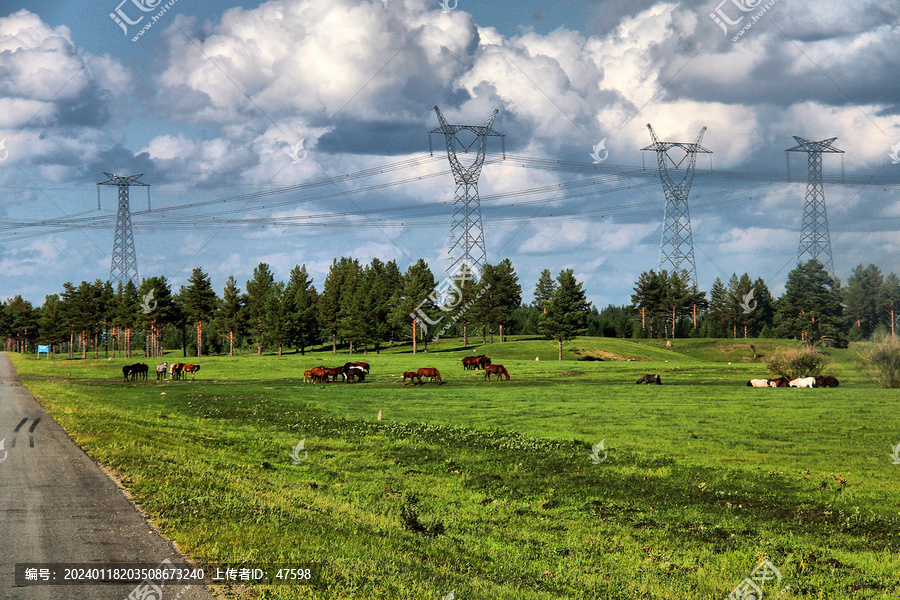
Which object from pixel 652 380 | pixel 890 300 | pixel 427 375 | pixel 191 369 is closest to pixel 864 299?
pixel 890 300

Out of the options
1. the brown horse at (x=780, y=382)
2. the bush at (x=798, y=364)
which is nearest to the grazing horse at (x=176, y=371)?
the brown horse at (x=780, y=382)

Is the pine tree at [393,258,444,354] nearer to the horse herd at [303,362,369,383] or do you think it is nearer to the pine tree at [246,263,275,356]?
the pine tree at [246,263,275,356]

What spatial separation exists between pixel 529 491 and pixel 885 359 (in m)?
46.6

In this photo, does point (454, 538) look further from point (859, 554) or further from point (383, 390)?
point (383, 390)

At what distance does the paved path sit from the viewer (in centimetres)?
1033

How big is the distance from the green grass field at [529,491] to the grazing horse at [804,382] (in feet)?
39.0

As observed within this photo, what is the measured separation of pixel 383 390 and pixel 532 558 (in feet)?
141

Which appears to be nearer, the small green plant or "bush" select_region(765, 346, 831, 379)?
the small green plant

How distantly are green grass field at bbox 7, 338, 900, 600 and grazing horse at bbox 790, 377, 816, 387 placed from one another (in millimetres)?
11886

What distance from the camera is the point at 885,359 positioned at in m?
53.4

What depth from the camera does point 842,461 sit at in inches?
908

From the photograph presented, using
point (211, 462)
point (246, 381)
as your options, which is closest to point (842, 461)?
point (211, 462)

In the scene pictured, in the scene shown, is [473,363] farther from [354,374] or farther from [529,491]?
[529,491]

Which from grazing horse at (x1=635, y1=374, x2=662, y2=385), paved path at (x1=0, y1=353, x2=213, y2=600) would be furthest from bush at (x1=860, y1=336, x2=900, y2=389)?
paved path at (x1=0, y1=353, x2=213, y2=600)
